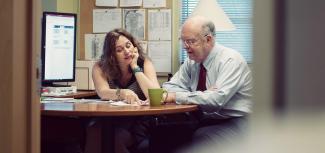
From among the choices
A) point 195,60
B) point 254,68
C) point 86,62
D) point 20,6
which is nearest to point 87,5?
point 86,62

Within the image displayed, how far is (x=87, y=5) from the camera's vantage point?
12.1 feet

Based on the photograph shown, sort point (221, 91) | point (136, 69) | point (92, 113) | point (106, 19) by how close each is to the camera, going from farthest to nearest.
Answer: point (106, 19), point (136, 69), point (221, 91), point (92, 113)

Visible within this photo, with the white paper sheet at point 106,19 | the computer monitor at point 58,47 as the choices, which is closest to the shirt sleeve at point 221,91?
the computer monitor at point 58,47

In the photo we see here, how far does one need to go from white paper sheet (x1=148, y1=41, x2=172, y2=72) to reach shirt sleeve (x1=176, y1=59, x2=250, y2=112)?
120cm

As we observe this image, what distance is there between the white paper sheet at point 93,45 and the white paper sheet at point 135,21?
24cm

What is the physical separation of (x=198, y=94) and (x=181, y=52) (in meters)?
1.49

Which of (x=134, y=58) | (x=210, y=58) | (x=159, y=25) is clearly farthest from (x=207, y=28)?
(x=159, y=25)

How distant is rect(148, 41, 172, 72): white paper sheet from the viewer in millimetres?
3521

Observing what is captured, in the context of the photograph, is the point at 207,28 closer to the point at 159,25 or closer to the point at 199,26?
the point at 199,26

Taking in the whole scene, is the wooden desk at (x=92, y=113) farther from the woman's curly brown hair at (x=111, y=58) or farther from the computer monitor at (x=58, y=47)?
the computer monitor at (x=58, y=47)

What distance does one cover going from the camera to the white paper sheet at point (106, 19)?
3617 millimetres

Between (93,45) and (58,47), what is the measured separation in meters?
0.73

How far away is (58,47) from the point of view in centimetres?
294

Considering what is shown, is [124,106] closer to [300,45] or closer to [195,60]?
[195,60]
